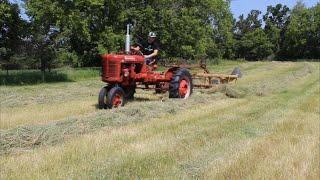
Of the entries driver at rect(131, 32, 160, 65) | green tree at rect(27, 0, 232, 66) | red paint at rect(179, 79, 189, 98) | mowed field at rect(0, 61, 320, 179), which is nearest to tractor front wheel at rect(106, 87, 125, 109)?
mowed field at rect(0, 61, 320, 179)

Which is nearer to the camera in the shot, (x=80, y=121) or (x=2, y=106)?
(x=80, y=121)

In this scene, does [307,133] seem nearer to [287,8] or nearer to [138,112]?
[138,112]

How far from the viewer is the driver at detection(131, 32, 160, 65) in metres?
14.5

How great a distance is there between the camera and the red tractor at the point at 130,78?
521 inches

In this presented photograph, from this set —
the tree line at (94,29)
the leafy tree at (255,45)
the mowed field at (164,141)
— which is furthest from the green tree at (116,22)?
the leafy tree at (255,45)

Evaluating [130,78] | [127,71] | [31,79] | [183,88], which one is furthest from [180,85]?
[31,79]

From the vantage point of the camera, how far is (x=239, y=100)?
50.8 feet

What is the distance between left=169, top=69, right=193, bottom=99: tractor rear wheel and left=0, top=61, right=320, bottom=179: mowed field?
615mm

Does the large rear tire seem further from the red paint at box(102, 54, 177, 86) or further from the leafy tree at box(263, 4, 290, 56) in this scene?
the leafy tree at box(263, 4, 290, 56)

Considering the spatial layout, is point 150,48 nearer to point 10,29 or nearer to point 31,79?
point 10,29

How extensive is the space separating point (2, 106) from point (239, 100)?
255 inches

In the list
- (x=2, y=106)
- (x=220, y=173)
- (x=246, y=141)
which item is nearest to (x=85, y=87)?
(x=2, y=106)

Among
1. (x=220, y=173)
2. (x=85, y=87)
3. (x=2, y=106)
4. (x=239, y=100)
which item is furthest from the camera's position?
(x=85, y=87)

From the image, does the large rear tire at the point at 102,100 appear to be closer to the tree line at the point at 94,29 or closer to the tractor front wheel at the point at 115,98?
the tractor front wheel at the point at 115,98
